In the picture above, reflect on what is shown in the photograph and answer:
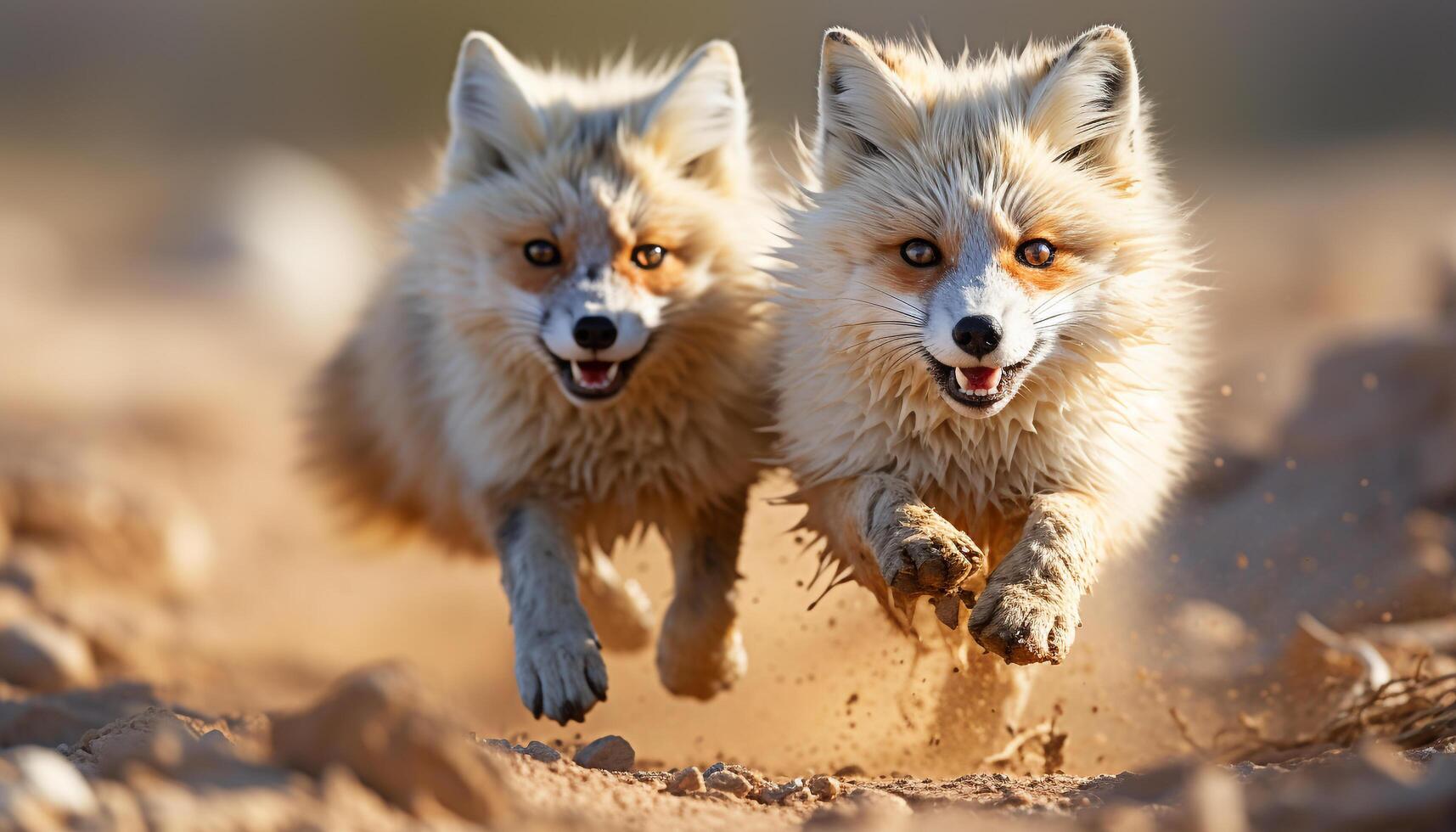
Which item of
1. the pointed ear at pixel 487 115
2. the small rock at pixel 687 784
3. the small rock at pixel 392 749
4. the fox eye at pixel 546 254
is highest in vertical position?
the pointed ear at pixel 487 115

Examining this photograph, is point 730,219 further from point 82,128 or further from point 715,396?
point 82,128

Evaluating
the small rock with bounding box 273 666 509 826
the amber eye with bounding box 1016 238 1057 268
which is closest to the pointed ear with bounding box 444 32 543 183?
the amber eye with bounding box 1016 238 1057 268

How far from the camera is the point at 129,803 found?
237cm

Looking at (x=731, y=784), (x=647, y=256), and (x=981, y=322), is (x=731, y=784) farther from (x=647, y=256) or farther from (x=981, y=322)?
(x=647, y=256)

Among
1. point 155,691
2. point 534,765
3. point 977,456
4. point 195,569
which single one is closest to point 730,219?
point 977,456

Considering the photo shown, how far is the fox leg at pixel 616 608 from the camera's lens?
553 cm

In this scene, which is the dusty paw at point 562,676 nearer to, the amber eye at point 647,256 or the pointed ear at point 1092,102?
the amber eye at point 647,256

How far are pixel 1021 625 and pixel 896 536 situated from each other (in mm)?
428

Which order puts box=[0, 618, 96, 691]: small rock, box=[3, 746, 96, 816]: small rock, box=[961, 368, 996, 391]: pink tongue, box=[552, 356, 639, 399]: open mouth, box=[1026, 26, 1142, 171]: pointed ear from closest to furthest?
box=[3, 746, 96, 816]: small rock → box=[961, 368, 996, 391]: pink tongue → box=[1026, 26, 1142, 171]: pointed ear → box=[552, 356, 639, 399]: open mouth → box=[0, 618, 96, 691]: small rock

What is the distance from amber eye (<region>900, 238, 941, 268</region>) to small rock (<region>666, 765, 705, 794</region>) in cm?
148

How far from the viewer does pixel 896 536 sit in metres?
3.59

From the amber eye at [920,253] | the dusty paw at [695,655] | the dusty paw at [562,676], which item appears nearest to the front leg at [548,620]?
the dusty paw at [562,676]

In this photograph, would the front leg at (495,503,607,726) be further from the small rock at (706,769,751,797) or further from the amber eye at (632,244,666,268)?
the amber eye at (632,244,666,268)

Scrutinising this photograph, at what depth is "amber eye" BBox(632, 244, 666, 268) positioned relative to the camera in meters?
4.62
